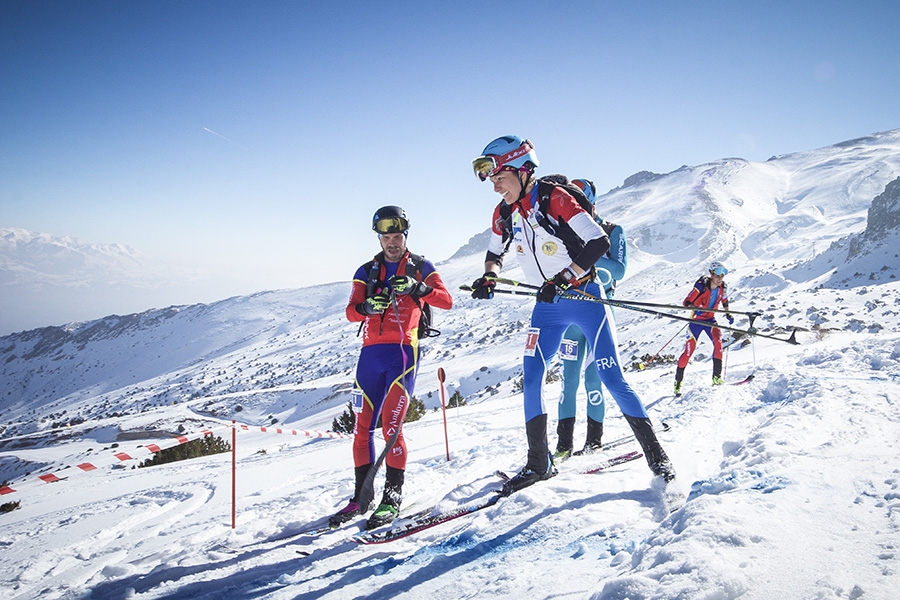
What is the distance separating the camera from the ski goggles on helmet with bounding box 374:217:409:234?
4766 mm

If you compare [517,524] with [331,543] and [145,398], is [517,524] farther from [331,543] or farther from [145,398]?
[145,398]

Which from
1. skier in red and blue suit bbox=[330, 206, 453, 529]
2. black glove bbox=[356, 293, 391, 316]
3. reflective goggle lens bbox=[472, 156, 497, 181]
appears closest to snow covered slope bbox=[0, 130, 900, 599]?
skier in red and blue suit bbox=[330, 206, 453, 529]

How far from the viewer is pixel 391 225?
479 cm

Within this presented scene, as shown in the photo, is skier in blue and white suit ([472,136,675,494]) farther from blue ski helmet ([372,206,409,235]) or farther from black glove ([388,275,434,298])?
blue ski helmet ([372,206,409,235])

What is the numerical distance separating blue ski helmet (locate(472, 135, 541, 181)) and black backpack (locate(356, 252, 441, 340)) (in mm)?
1206

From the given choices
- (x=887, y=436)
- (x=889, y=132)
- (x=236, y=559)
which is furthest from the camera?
(x=889, y=132)

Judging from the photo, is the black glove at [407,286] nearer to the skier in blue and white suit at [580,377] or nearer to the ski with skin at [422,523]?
the skier in blue and white suit at [580,377]

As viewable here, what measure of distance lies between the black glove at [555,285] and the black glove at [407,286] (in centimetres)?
125

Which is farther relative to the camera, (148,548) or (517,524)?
(148,548)

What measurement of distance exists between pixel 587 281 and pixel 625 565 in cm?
256

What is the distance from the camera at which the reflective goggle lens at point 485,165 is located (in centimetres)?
431

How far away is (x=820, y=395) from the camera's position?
4805mm

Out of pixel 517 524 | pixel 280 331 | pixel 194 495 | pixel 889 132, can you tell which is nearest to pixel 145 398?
pixel 280 331

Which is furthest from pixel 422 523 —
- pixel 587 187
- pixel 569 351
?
pixel 587 187
